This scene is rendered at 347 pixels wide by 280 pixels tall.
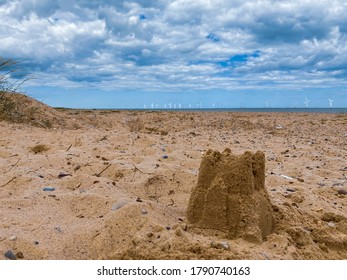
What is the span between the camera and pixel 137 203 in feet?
9.46

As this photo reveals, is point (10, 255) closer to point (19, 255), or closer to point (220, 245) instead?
point (19, 255)

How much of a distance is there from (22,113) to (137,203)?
231 inches

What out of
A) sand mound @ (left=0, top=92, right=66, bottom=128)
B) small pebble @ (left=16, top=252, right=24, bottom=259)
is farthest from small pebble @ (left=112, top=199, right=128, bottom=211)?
sand mound @ (left=0, top=92, right=66, bottom=128)

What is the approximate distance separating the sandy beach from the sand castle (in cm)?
7

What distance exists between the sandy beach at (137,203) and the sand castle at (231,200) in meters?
0.07

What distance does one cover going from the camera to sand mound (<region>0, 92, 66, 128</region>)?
24.5ft

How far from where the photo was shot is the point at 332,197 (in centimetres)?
354

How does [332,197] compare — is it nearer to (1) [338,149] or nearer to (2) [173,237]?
(2) [173,237]

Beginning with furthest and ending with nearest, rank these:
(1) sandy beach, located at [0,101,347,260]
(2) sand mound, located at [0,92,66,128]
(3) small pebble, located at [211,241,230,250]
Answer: (2) sand mound, located at [0,92,66,128] → (1) sandy beach, located at [0,101,347,260] → (3) small pebble, located at [211,241,230,250]

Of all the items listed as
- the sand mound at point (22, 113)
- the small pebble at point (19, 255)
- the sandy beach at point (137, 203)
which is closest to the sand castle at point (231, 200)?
the sandy beach at point (137, 203)

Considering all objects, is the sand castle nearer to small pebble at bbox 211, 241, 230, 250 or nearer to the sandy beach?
the sandy beach
